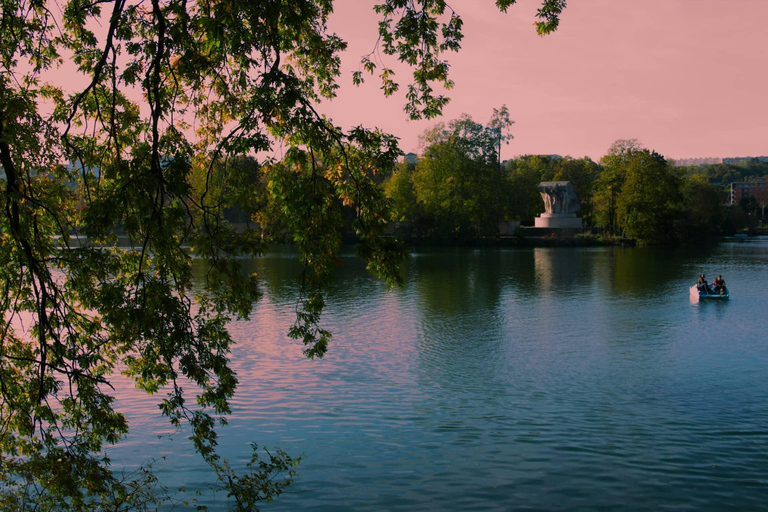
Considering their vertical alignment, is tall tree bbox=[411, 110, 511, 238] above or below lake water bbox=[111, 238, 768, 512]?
above

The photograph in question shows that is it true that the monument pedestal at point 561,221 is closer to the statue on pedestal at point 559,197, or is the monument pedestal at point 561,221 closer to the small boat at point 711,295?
the statue on pedestal at point 559,197

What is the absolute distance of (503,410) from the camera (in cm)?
1280

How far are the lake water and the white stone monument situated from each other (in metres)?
54.4

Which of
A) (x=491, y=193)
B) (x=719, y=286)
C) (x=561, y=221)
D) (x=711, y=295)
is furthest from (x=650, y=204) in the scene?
(x=711, y=295)

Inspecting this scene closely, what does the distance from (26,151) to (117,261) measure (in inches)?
58.8

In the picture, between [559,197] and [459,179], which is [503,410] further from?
[559,197]

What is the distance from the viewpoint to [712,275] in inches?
1558

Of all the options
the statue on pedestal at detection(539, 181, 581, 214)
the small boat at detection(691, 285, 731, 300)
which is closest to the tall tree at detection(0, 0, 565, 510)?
the small boat at detection(691, 285, 731, 300)

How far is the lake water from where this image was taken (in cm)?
905

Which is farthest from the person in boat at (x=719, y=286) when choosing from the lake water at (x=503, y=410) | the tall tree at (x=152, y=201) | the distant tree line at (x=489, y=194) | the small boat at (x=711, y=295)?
the distant tree line at (x=489, y=194)

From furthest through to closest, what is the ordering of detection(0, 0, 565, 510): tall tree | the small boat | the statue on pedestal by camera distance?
the statue on pedestal < the small boat < detection(0, 0, 565, 510): tall tree

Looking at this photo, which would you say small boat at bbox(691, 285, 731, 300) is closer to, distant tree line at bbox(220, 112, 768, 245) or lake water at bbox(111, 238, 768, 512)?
lake water at bbox(111, 238, 768, 512)

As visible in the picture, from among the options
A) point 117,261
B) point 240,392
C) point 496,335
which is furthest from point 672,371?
point 117,261

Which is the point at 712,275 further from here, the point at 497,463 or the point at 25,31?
the point at 25,31
